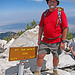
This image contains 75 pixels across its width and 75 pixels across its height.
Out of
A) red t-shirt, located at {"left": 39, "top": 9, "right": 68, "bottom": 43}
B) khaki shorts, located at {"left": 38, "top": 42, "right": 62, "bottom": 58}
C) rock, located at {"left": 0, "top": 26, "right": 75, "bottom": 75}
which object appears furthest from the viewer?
rock, located at {"left": 0, "top": 26, "right": 75, "bottom": 75}

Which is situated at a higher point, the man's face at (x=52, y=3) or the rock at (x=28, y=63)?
the man's face at (x=52, y=3)

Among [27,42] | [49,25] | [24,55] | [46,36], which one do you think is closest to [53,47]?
[46,36]

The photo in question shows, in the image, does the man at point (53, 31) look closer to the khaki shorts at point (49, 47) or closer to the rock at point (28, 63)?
the khaki shorts at point (49, 47)

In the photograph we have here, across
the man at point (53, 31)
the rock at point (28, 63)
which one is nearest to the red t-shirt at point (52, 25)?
the man at point (53, 31)

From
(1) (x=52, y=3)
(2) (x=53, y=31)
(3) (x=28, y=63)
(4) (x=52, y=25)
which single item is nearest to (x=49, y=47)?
(2) (x=53, y=31)

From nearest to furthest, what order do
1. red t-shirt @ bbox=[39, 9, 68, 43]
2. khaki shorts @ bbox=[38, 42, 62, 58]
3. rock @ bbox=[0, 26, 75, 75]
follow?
red t-shirt @ bbox=[39, 9, 68, 43]
khaki shorts @ bbox=[38, 42, 62, 58]
rock @ bbox=[0, 26, 75, 75]

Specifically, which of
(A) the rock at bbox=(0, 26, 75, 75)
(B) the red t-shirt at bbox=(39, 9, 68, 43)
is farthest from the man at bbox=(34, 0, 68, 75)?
(A) the rock at bbox=(0, 26, 75, 75)

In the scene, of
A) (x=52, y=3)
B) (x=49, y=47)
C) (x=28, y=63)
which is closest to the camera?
(x=52, y=3)

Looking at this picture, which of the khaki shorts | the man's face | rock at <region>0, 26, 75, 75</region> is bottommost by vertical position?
rock at <region>0, 26, 75, 75</region>

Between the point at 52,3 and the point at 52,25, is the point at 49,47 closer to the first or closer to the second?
the point at 52,25

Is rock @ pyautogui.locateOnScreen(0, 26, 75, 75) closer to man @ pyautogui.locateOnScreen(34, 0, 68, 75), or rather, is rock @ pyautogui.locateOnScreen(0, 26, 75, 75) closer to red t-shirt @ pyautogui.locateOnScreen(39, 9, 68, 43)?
man @ pyautogui.locateOnScreen(34, 0, 68, 75)

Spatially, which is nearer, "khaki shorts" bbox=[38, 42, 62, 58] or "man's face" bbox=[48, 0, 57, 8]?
"man's face" bbox=[48, 0, 57, 8]

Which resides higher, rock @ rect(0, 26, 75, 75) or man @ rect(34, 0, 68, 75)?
man @ rect(34, 0, 68, 75)

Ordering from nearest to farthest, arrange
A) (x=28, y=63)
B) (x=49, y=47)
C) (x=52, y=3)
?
(x=52, y=3), (x=49, y=47), (x=28, y=63)
